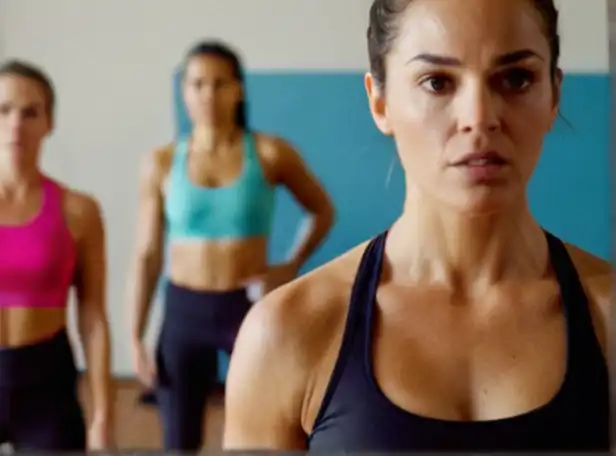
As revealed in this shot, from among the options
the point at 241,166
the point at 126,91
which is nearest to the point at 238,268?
the point at 241,166

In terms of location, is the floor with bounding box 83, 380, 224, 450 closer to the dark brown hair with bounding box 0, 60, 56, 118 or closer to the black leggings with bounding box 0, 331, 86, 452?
the black leggings with bounding box 0, 331, 86, 452

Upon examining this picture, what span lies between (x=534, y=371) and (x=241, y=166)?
1.18ft

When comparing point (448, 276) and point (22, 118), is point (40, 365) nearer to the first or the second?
point (22, 118)

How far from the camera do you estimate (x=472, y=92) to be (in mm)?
805

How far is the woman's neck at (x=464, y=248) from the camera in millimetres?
833

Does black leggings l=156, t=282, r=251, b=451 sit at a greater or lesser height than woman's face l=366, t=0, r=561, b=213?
lesser

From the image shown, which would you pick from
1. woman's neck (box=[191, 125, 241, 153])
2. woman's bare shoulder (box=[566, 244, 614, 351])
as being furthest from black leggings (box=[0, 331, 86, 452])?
woman's bare shoulder (box=[566, 244, 614, 351])

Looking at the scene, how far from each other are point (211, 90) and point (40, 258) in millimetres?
251

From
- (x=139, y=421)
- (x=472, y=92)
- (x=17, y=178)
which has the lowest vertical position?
(x=139, y=421)

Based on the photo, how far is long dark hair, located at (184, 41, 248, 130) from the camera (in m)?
0.86

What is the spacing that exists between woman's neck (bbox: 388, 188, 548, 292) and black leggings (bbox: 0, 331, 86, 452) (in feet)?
1.19

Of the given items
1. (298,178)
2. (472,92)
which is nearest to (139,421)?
(298,178)

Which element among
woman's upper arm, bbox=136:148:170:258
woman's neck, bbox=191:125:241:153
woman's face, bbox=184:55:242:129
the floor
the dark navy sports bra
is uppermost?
woman's face, bbox=184:55:242:129

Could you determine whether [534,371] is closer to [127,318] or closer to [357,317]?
[357,317]
